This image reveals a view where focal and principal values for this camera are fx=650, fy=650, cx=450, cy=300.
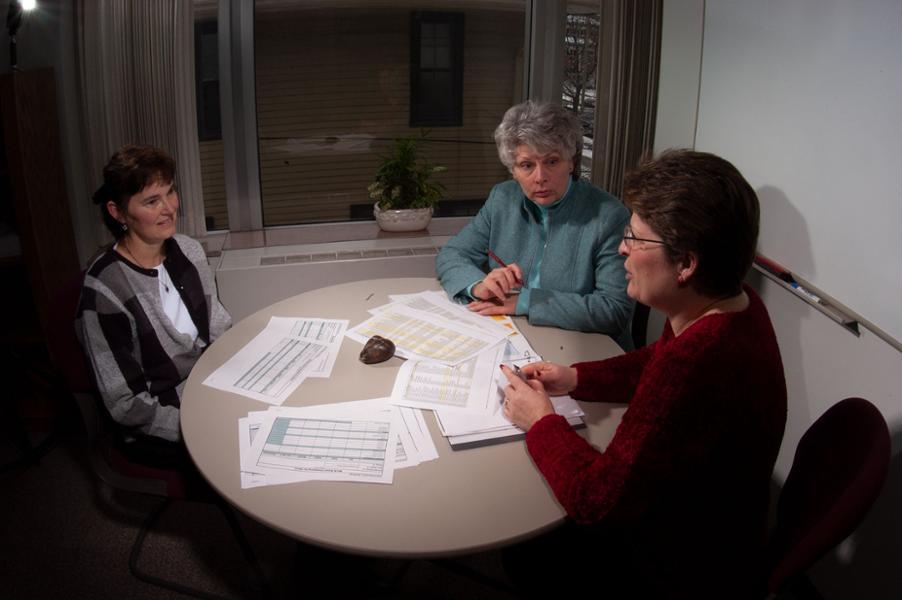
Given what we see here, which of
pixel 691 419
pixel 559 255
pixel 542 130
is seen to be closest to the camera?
pixel 691 419

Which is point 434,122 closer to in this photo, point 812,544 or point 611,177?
point 611,177

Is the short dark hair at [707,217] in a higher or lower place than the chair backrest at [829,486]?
higher

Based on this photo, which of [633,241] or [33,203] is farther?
[33,203]

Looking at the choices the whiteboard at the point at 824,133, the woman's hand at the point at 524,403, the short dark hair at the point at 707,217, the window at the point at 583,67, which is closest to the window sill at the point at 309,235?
the window at the point at 583,67

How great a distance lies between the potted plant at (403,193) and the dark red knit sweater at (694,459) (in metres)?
2.12

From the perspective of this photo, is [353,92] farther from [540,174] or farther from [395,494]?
[395,494]

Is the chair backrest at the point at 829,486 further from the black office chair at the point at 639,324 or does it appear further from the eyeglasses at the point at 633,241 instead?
the black office chair at the point at 639,324

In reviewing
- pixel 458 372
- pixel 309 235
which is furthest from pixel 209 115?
pixel 458 372

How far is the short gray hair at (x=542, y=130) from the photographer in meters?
2.01

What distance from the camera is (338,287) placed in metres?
2.22

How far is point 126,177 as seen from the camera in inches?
71.7

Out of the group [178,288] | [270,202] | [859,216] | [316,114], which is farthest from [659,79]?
[178,288]

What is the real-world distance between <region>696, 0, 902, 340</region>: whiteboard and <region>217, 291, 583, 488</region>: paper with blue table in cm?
83

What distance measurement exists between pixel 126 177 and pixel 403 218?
1.54 m
